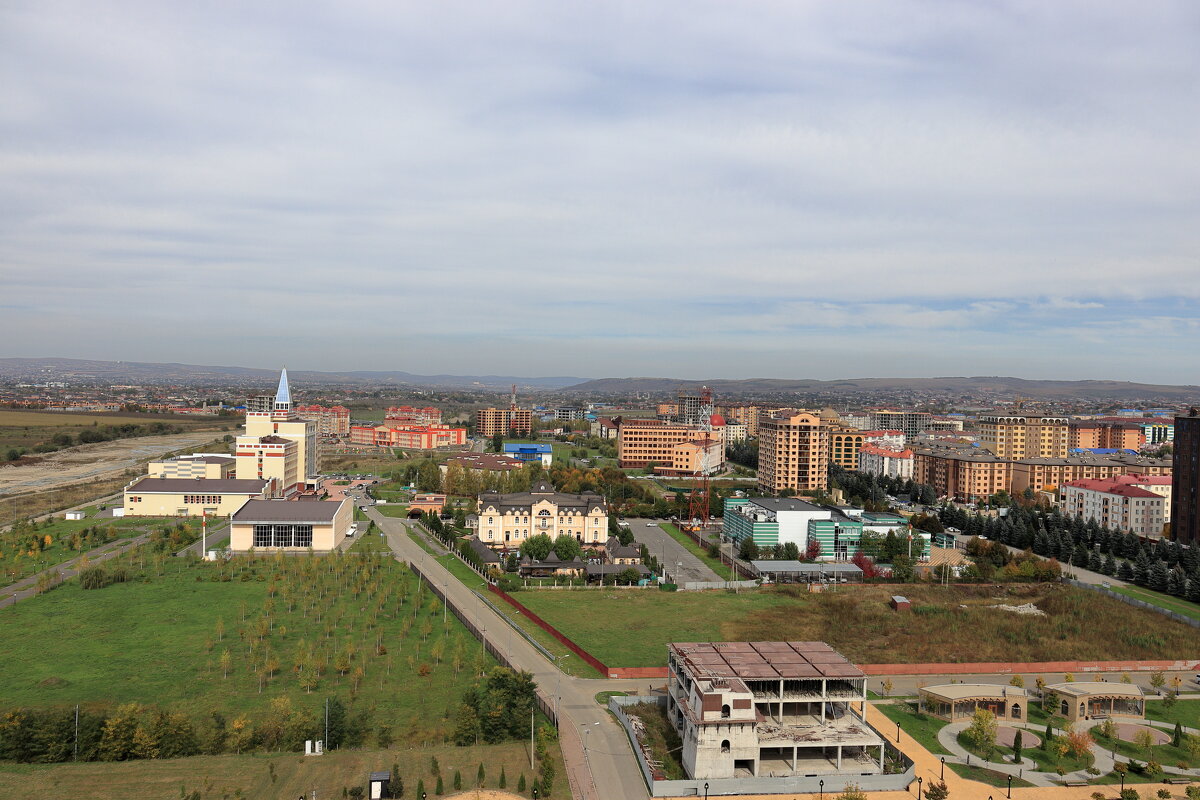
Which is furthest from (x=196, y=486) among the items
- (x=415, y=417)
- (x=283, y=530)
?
(x=415, y=417)

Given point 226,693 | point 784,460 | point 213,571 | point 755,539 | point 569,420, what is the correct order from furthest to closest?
point 569,420 → point 784,460 → point 755,539 → point 213,571 → point 226,693

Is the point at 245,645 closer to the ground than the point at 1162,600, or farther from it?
farther from it

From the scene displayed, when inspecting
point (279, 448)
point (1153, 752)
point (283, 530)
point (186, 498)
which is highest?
point (279, 448)

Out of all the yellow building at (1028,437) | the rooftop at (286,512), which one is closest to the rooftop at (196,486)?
the rooftop at (286,512)

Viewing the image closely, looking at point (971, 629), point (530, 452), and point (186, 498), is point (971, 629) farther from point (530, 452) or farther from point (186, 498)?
point (530, 452)

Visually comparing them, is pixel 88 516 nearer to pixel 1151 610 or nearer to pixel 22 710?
pixel 22 710

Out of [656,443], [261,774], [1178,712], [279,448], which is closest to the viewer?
[261,774]

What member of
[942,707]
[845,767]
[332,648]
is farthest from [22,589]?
[942,707]

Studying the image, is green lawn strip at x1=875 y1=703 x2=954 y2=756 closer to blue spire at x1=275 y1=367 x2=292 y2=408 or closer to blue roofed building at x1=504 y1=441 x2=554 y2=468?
blue spire at x1=275 y1=367 x2=292 y2=408
